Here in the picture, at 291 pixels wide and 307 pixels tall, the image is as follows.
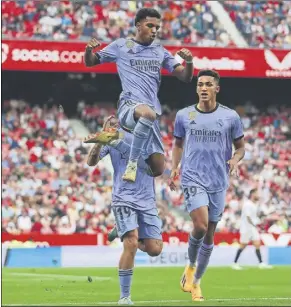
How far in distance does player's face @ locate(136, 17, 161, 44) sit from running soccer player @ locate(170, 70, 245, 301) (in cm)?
128

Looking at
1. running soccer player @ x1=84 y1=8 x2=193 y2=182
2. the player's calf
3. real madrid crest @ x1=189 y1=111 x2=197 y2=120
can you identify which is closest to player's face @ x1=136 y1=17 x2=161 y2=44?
running soccer player @ x1=84 y1=8 x2=193 y2=182

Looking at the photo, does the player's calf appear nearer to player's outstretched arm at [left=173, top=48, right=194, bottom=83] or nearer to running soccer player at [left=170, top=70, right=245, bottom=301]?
running soccer player at [left=170, top=70, right=245, bottom=301]

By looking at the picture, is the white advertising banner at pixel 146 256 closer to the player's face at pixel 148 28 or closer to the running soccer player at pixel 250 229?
the running soccer player at pixel 250 229

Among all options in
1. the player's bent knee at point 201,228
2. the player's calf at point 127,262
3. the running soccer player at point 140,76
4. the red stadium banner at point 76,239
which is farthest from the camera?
the red stadium banner at point 76,239

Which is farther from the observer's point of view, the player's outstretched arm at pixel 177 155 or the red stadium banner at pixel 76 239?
the red stadium banner at pixel 76 239

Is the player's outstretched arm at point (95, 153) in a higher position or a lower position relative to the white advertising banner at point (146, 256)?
higher

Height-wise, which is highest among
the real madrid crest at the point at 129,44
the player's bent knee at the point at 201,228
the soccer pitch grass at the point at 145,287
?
the real madrid crest at the point at 129,44

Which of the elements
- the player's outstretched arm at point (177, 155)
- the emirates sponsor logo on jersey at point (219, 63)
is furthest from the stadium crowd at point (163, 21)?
the player's outstretched arm at point (177, 155)

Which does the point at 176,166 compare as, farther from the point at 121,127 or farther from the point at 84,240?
the point at 84,240

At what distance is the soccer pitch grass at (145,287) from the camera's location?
13.2 metres

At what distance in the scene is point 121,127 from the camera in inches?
484

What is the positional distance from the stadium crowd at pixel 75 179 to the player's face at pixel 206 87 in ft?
50.6

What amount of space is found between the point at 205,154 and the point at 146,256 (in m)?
13.9

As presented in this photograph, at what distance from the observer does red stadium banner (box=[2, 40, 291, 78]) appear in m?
32.1
